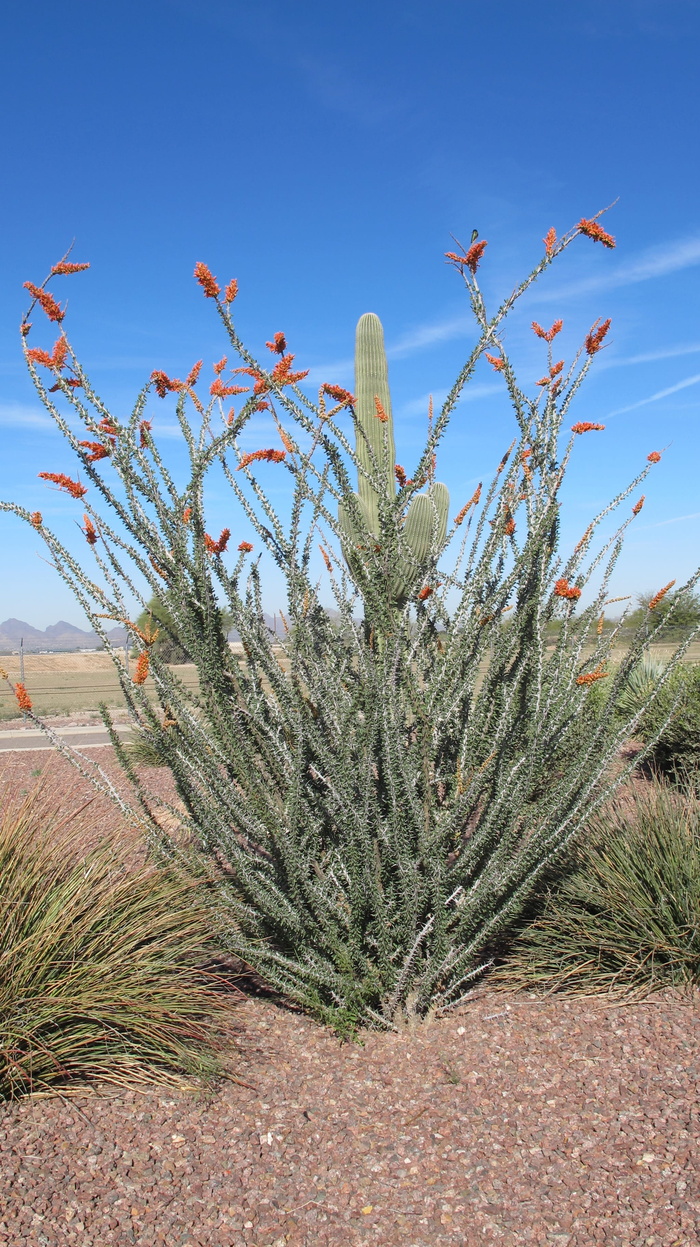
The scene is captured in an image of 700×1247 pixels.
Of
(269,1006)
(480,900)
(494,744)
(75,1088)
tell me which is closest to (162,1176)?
(75,1088)

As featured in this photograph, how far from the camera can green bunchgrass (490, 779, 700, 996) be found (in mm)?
4332

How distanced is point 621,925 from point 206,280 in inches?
140

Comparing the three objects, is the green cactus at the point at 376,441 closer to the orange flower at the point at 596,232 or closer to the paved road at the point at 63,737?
the orange flower at the point at 596,232

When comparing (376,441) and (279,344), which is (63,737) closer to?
(376,441)

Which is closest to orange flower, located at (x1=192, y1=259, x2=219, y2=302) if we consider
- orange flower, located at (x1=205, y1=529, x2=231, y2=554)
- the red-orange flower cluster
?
the red-orange flower cluster

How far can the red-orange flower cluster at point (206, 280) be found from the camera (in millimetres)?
3514

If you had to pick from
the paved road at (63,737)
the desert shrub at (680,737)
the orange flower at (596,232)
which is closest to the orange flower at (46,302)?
the orange flower at (596,232)

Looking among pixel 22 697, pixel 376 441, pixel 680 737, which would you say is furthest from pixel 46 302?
pixel 680 737

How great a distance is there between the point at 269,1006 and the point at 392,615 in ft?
6.36

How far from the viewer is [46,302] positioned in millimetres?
3611

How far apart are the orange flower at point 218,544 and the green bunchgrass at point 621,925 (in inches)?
94.9

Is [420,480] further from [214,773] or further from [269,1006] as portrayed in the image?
[269,1006]

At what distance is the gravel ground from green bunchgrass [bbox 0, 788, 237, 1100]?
0.12 m

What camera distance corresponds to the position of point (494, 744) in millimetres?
3938
